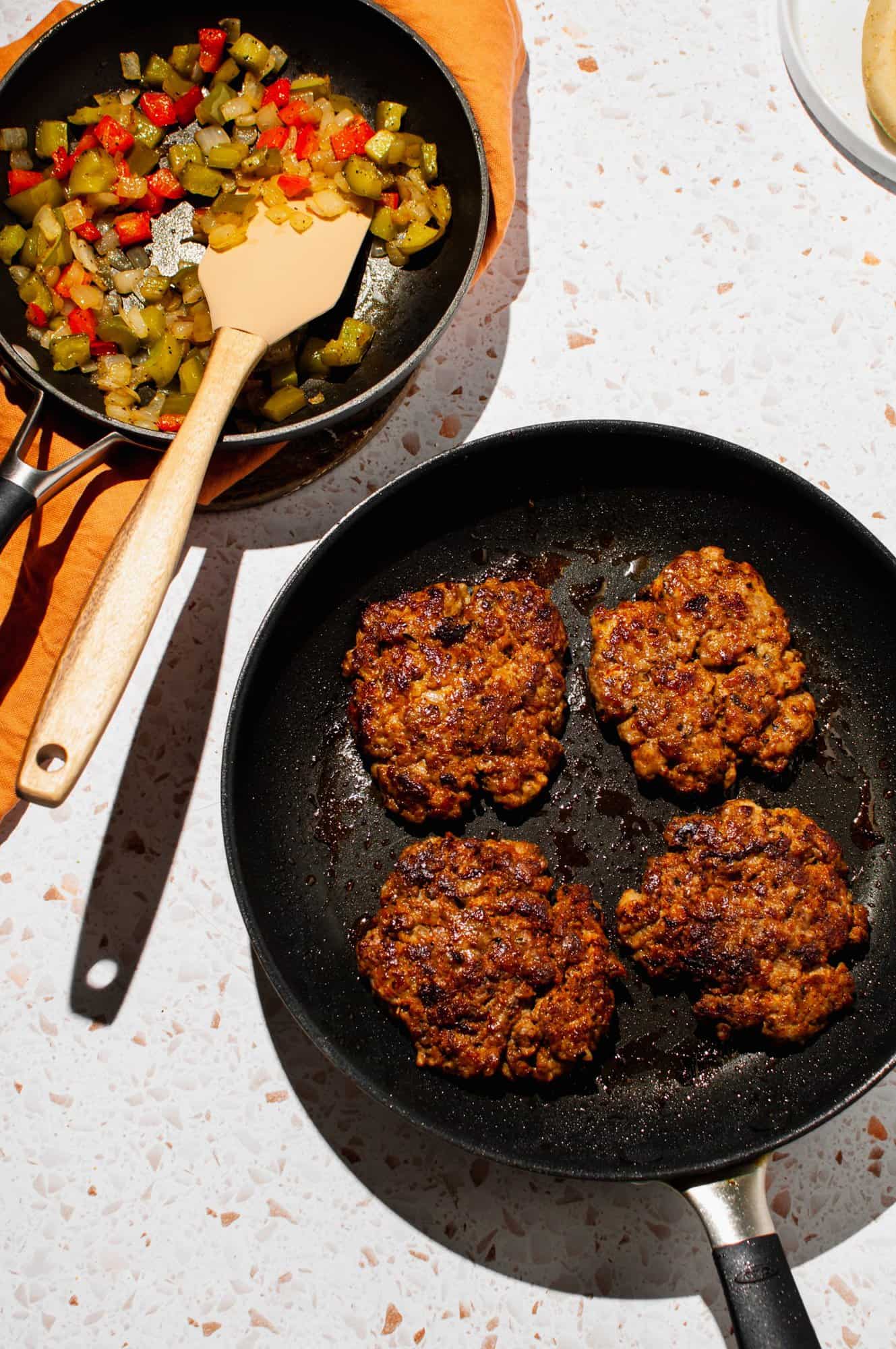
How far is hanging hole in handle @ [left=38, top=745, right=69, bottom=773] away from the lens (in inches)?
65.2

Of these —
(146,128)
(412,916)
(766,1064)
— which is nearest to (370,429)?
(146,128)

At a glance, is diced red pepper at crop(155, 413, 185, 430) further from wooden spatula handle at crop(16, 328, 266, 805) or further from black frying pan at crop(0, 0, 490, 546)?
wooden spatula handle at crop(16, 328, 266, 805)

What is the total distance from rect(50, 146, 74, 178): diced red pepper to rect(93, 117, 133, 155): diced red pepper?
0.26ft

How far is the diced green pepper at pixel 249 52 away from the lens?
221 cm

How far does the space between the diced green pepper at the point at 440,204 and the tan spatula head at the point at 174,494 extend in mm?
147

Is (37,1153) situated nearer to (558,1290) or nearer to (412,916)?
(412,916)

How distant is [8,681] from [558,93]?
1777mm

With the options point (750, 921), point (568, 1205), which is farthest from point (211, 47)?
point (568, 1205)

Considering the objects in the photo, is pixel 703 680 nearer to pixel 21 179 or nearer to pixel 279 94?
pixel 279 94

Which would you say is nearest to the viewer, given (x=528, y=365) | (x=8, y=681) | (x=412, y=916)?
(x=412, y=916)

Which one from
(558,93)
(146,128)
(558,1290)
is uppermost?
(146,128)

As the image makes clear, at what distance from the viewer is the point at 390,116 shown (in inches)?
87.3

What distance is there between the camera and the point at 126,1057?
2123mm

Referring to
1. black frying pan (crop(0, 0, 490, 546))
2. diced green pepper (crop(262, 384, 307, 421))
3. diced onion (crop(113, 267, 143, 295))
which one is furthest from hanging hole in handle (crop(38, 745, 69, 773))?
diced onion (crop(113, 267, 143, 295))
